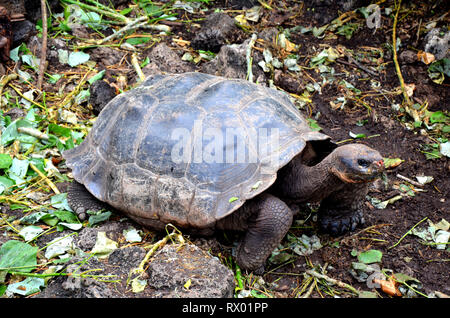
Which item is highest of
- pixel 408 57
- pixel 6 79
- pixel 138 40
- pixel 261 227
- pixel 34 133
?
pixel 408 57

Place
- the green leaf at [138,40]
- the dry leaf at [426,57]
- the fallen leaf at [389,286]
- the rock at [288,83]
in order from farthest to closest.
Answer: the green leaf at [138,40] → the dry leaf at [426,57] → the rock at [288,83] → the fallen leaf at [389,286]

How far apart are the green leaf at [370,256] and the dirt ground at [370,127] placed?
2.5 inches

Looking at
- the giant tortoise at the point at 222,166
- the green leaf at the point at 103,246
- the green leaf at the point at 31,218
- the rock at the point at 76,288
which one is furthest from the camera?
the green leaf at the point at 31,218

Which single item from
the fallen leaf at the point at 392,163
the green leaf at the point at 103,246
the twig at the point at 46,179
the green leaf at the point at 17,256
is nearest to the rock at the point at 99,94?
the twig at the point at 46,179

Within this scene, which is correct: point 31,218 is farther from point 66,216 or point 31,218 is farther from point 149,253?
point 149,253

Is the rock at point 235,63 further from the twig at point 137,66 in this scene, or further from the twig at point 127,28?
the twig at point 127,28

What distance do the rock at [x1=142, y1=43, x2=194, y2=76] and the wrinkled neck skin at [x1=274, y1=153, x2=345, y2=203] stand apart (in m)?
2.66

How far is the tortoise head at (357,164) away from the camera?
10.9 feet

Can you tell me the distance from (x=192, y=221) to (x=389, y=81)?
11.7 feet

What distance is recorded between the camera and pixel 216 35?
6.03 metres

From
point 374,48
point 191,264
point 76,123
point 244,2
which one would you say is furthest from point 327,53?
point 191,264

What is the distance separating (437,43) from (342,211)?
3.13m

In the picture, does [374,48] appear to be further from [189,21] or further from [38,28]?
[38,28]

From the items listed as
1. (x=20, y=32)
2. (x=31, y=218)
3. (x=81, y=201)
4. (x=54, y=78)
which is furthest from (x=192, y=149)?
(x=20, y=32)
